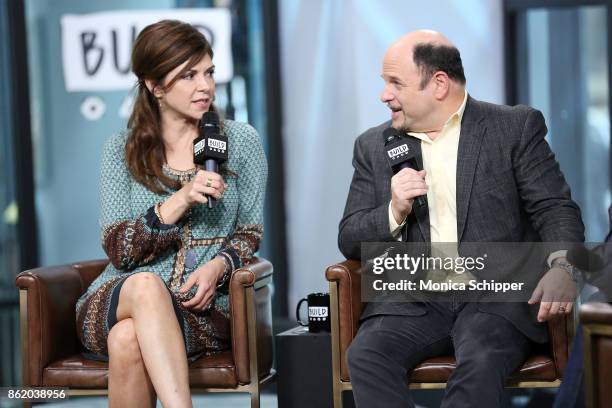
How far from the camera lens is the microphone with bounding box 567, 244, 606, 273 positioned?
9.26ft

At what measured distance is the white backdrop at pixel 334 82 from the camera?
4688 millimetres

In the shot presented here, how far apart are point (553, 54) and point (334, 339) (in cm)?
259

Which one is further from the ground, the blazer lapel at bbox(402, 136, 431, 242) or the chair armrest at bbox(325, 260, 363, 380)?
the blazer lapel at bbox(402, 136, 431, 242)

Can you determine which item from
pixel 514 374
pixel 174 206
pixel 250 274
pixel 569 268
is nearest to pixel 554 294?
pixel 569 268

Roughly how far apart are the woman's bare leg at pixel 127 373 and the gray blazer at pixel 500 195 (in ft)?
2.47

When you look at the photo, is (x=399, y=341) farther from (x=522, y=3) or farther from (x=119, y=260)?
(x=522, y=3)

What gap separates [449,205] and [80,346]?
144cm

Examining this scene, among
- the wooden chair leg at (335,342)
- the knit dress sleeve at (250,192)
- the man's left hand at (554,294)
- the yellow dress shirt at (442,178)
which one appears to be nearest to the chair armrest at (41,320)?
the knit dress sleeve at (250,192)

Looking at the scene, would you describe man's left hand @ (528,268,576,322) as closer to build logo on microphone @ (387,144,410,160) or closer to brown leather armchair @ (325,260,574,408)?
brown leather armchair @ (325,260,574,408)

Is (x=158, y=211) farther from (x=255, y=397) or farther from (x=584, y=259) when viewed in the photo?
(x=584, y=259)

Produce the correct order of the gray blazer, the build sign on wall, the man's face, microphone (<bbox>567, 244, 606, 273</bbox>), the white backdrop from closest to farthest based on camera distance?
microphone (<bbox>567, 244, 606, 273</bbox>)
the gray blazer
the man's face
the white backdrop
the build sign on wall

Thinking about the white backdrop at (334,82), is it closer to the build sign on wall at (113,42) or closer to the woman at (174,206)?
the build sign on wall at (113,42)

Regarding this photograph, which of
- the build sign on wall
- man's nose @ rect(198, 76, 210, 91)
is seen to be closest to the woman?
man's nose @ rect(198, 76, 210, 91)

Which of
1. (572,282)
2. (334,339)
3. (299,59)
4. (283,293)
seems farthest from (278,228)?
(572,282)
